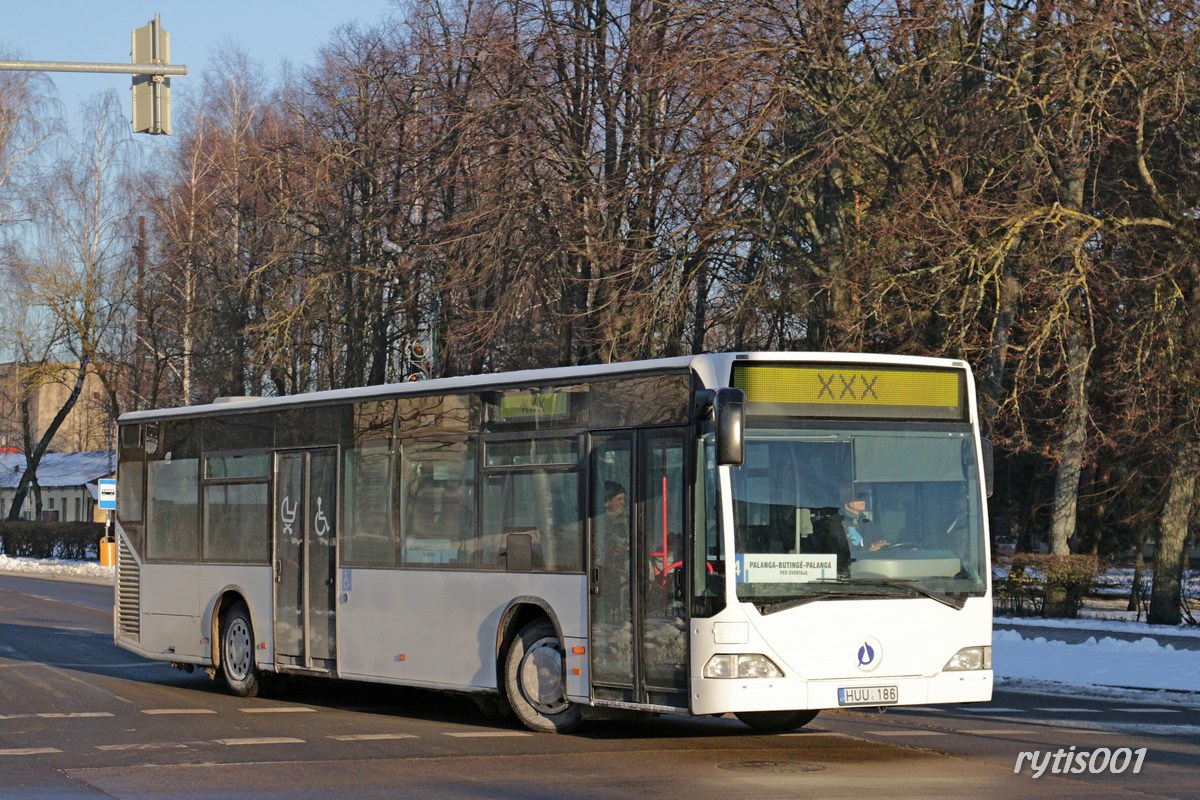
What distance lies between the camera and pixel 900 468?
11.7 meters

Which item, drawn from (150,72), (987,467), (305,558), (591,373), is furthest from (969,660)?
(150,72)

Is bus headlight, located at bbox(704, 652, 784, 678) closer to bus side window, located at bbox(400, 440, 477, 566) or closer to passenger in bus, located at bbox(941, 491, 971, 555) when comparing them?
passenger in bus, located at bbox(941, 491, 971, 555)

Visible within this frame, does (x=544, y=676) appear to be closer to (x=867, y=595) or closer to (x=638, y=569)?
(x=638, y=569)

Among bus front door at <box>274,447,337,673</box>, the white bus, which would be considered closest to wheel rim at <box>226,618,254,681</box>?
bus front door at <box>274,447,337,673</box>

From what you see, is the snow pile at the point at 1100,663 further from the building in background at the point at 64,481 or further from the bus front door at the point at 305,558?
the building in background at the point at 64,481

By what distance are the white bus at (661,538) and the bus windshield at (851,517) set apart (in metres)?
0.01

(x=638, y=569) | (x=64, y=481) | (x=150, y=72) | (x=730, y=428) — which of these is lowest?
(x=638, y=569)

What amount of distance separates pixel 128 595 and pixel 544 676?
722 cm

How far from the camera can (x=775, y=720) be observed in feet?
43.0

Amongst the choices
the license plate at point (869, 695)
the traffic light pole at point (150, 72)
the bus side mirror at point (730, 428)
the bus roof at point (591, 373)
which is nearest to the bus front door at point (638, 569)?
the bus roof at point (591, 373)

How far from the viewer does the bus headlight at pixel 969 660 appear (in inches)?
455

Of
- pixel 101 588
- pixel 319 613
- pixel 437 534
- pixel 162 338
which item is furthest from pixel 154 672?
pixel 162 338

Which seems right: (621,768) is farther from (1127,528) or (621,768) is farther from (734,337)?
(1127,528)

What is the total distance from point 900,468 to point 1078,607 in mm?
15953
